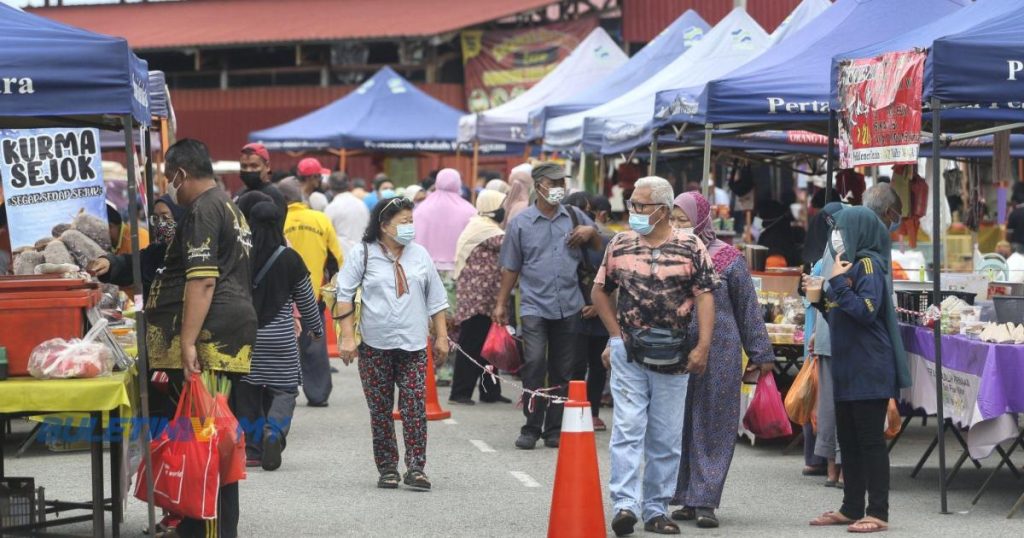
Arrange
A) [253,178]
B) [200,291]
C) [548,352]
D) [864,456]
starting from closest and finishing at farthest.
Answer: [200,291]
[864,456]
[253,178]
[548,352]

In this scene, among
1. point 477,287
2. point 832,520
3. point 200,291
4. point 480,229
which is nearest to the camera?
point 200,291

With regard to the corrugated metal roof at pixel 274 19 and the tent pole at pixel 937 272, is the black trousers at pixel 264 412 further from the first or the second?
→ the corrugated metal roof at pixel 274 19

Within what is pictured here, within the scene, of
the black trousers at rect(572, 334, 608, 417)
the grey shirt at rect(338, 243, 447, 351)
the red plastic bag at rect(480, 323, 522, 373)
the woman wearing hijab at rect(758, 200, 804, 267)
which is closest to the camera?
the grey shirt at rect(338, 243, 447, 351)

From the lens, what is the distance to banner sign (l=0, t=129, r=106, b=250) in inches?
508

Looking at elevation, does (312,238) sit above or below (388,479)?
above

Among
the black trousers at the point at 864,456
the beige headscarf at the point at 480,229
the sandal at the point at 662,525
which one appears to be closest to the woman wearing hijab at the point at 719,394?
the sandal at the point at 662,525

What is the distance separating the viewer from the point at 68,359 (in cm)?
711

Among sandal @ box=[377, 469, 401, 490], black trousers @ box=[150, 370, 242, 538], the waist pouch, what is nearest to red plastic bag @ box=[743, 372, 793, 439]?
the waist pouch

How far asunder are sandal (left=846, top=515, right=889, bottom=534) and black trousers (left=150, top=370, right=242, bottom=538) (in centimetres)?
324

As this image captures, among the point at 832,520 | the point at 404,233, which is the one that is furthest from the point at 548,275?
the point at 832,520

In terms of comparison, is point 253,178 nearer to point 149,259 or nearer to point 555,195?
point 555,195

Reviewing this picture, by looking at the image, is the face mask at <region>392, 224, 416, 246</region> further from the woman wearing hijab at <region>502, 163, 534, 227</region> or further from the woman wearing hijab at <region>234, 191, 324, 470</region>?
the woman wearing hijab at <region>502, 163, 534, 227</region>

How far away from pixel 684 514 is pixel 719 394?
2.30 feet

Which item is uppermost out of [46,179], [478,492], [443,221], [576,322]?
[46,179]
